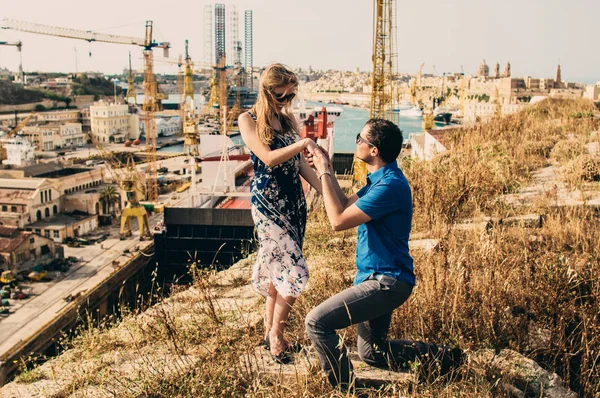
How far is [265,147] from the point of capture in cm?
169

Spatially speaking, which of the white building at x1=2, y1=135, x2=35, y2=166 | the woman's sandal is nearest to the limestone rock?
the woman's sandal

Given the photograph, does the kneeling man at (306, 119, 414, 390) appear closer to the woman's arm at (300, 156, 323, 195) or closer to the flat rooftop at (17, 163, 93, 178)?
the woman's arm at (300, 156, 323, 195)

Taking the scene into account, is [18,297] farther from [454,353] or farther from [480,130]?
[454,353]

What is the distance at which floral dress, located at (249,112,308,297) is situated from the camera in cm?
172

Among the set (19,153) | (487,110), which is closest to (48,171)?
(19,153)

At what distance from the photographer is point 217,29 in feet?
256

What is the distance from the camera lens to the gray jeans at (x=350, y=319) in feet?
4.93

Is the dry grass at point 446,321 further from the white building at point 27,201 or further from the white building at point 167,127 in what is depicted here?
the white building at point 167,127

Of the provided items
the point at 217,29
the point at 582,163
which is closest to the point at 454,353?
the point at 582,163

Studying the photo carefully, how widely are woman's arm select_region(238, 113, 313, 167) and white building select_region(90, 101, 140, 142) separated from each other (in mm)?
48128

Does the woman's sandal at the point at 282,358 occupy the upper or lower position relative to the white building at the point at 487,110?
lower

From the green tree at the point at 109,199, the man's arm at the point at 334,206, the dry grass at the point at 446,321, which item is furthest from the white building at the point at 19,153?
the man's arm at the point at 334,206

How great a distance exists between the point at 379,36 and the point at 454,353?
57.6ft

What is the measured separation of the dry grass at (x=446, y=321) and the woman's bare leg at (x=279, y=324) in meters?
0.10
